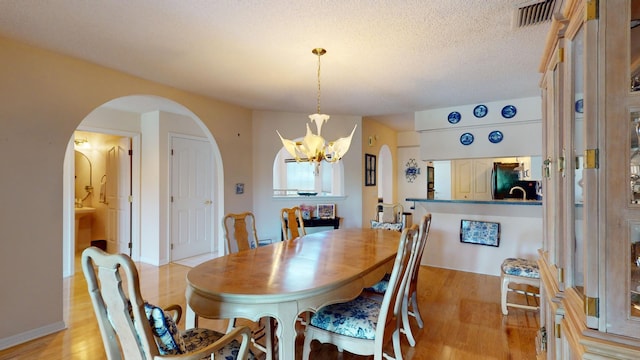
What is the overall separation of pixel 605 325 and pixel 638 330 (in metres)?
0.07

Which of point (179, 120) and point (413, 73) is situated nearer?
point (413, 73)

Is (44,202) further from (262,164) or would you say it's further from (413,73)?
(413,73)

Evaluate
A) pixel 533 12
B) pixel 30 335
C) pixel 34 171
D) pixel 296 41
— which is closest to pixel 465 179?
pixel 533 12

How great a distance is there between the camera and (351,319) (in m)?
1.80

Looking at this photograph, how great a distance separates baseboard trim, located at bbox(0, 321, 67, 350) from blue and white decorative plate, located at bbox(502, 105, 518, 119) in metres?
5.37

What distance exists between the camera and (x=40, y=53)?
2.50 m

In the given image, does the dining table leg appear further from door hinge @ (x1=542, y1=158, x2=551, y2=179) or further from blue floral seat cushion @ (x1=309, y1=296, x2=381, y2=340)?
door hinge @ (x1=542, y1=158, x2=551, y2=179)

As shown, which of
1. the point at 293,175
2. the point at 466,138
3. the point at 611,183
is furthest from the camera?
the point at 293,175

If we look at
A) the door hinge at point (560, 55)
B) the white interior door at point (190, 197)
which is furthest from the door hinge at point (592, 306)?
the white interior door at point (190, 197)

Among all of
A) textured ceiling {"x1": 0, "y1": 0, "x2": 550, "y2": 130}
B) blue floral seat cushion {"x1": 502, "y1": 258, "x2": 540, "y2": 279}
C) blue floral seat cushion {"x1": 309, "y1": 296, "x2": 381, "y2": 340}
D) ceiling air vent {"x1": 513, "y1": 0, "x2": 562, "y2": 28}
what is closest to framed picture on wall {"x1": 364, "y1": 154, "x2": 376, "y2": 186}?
textured ceiling {"x1": 0, "y1": 0, "x2": 550, "y2": 130}

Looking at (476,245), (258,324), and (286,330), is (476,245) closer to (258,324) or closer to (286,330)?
(258,324)

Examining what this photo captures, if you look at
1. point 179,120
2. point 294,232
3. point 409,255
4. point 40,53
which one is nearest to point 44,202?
point 40,53

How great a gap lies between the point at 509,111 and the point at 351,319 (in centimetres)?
372

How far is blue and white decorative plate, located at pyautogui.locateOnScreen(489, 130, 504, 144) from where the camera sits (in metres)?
4.20
